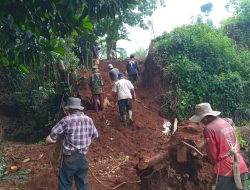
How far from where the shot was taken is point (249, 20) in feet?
72.5

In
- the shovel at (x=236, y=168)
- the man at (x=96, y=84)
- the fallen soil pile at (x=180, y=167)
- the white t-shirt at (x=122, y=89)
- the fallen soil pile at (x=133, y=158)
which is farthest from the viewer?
the man at (x=96, y=84)

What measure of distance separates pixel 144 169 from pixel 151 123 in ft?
21.2

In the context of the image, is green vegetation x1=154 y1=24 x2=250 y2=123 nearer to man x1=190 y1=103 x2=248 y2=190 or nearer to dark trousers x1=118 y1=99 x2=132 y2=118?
dark trousers x1=118 y1=99 x2=132 y2=118

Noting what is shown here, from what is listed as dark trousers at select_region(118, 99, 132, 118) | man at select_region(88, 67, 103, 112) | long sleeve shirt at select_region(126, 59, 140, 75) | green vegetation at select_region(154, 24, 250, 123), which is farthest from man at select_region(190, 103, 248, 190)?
long sleeve shirt at select_region(126, 59, 140, 75)

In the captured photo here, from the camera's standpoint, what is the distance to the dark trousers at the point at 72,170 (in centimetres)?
640

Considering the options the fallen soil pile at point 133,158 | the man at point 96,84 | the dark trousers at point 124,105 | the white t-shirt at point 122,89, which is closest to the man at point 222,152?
the fallen soil pile at point 133,158

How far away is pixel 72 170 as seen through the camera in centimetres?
644

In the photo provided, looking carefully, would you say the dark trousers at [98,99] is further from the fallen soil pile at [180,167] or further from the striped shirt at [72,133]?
the striped shirt at [72,133]

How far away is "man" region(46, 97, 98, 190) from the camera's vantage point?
250 inches

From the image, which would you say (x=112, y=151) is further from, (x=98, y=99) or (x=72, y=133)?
(x=72, y=133)

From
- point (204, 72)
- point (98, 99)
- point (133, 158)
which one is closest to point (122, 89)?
point (98, 99)

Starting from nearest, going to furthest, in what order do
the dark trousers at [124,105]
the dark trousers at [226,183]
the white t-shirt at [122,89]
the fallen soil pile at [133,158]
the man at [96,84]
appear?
the dark trousers at [226,183], the fallen soil pile at [133,158], the white t-shirt at [122,89], the dark trousers at [124,105], the man at [96,84]

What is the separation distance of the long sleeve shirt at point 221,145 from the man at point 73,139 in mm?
2125

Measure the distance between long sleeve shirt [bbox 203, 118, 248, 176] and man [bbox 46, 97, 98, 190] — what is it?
213 cm
